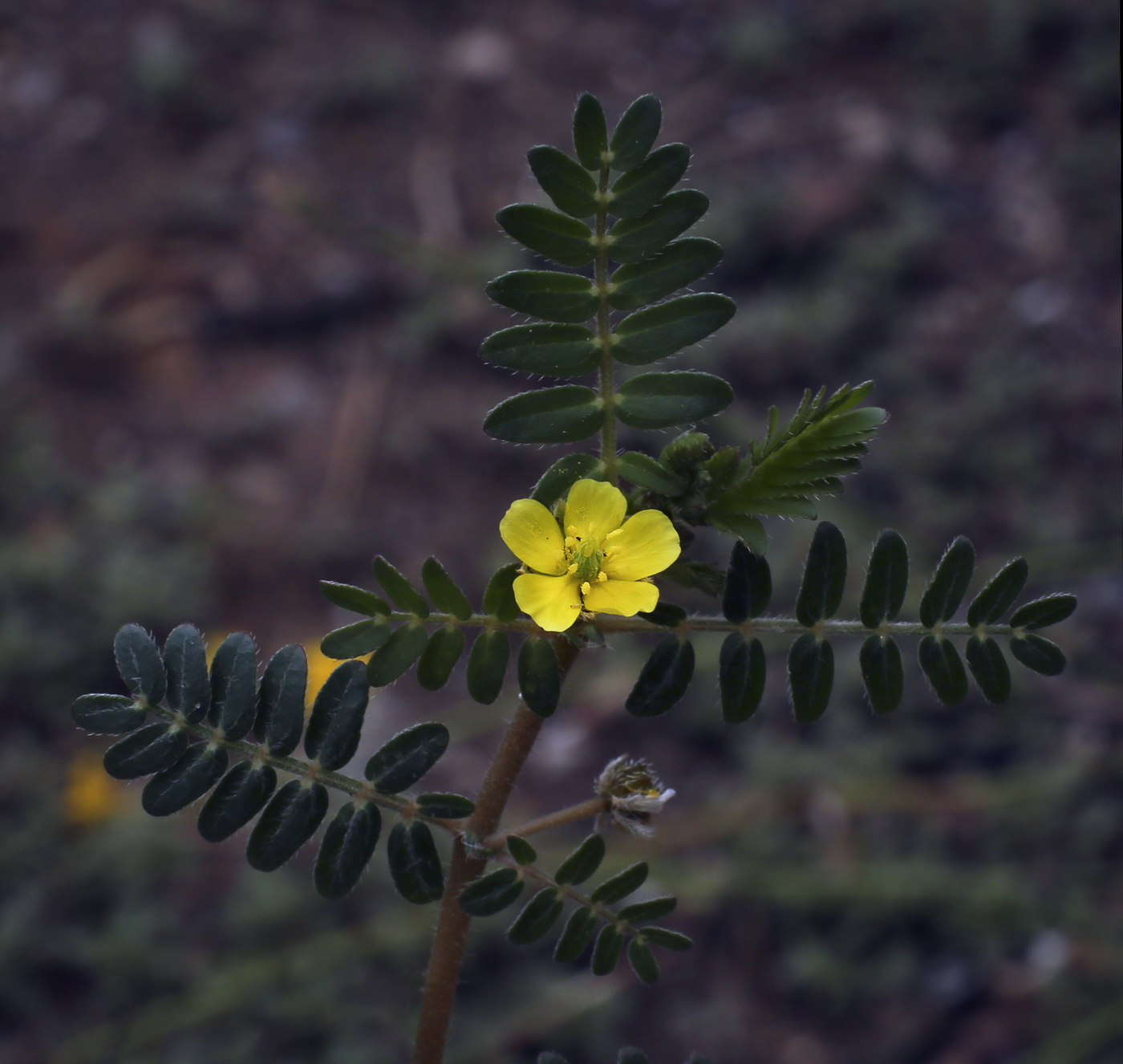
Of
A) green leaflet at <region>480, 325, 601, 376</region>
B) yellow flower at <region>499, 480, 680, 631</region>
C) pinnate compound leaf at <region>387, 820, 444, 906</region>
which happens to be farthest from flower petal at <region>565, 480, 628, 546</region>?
pinnate compound leaf at <region>387, 820, 444, 906</region>

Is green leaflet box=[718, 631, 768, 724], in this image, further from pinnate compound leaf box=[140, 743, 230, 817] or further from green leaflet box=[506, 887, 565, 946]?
pinnate compound leaf box=[140, 743, 230, 817]

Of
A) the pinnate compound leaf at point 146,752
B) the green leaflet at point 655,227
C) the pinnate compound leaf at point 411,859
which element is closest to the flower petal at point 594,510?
the green leaflet at point 655,227

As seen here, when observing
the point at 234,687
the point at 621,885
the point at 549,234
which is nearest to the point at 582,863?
the point at 621,885

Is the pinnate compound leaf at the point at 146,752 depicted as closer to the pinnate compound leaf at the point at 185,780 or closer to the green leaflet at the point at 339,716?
the pinnate compound leaf at the point at 185,780

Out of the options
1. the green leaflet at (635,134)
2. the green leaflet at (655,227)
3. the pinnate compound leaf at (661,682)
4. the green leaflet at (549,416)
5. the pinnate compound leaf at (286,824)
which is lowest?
the pinnate compound leaf at (286,824)

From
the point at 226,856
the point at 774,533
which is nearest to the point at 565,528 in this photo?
the point at 774,533
